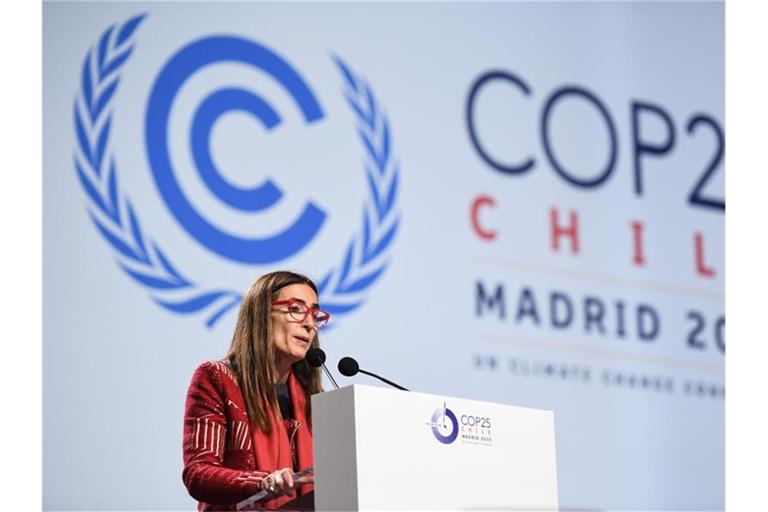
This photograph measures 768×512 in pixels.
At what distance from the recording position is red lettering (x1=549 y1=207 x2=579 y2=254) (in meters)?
4.72

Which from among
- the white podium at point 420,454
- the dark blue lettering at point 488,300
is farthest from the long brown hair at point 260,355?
the dark blue lettering at point 488,300

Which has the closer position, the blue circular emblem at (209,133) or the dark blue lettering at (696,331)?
the blue circular emblem at (209,133)

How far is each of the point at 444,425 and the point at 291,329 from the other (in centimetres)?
71

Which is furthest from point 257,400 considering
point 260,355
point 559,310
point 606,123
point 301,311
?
point 606,123

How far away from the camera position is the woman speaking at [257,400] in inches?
A: 107

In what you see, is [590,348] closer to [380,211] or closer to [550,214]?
[550,214]

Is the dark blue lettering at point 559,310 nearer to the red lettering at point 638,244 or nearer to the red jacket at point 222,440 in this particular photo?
the red lettering at point 638,244

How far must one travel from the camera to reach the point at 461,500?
2.32m

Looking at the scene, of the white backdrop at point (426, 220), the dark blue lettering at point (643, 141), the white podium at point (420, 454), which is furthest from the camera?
the dark blue lettering at point (643, 141)

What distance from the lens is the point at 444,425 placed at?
2338 mm

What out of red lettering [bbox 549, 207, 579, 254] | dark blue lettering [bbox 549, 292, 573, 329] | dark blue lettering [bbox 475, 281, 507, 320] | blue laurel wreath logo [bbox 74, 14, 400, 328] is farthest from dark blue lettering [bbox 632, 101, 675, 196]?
blue laurel wreath logo [bbox 74, 14, 400, 328]

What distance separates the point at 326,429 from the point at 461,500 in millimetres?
277

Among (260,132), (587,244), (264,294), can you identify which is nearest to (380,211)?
(260,132)

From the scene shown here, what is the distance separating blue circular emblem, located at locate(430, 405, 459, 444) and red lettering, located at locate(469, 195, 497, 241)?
2.21 meters
